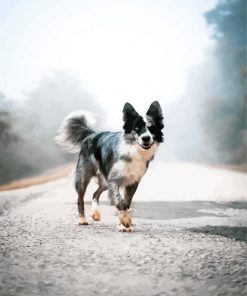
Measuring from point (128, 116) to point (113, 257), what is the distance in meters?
0.88

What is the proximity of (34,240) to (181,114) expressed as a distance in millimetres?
1638

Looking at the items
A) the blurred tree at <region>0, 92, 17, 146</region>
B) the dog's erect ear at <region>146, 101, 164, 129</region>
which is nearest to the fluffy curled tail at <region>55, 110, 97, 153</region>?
the blurred tree at <region>0, 92, 17, 146</region>

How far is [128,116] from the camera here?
3066 millimetres

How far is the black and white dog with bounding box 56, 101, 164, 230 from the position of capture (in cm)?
304

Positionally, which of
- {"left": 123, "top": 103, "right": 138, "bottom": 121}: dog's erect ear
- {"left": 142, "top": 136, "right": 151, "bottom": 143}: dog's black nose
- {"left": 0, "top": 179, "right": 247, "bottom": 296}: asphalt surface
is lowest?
{"left": 0, "top": 179, "right": 247, "bottom": 296}: asphalt surface

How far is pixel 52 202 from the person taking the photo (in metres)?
3.71

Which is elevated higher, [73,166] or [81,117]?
[81,117]

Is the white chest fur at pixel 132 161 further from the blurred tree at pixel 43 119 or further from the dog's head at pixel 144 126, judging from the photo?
the blurred tree at pixel 43 119

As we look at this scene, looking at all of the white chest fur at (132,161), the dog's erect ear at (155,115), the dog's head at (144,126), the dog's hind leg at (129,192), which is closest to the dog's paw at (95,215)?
the dog's hind leg at (129,192)

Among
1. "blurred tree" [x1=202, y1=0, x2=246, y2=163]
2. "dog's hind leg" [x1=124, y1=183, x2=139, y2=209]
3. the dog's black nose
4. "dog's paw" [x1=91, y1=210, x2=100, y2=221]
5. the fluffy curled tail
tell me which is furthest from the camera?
"blurred tree" [x1=202, y1=0, x2=246, y2=163]

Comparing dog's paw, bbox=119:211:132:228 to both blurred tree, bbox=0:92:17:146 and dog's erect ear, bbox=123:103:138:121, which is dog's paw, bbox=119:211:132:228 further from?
blurred tree, bbox=0:92:17:146

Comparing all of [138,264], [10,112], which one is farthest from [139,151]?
[10,112]

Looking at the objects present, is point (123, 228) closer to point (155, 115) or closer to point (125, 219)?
point (125, 219)

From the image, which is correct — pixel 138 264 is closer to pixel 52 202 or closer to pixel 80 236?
pixel 80 236
